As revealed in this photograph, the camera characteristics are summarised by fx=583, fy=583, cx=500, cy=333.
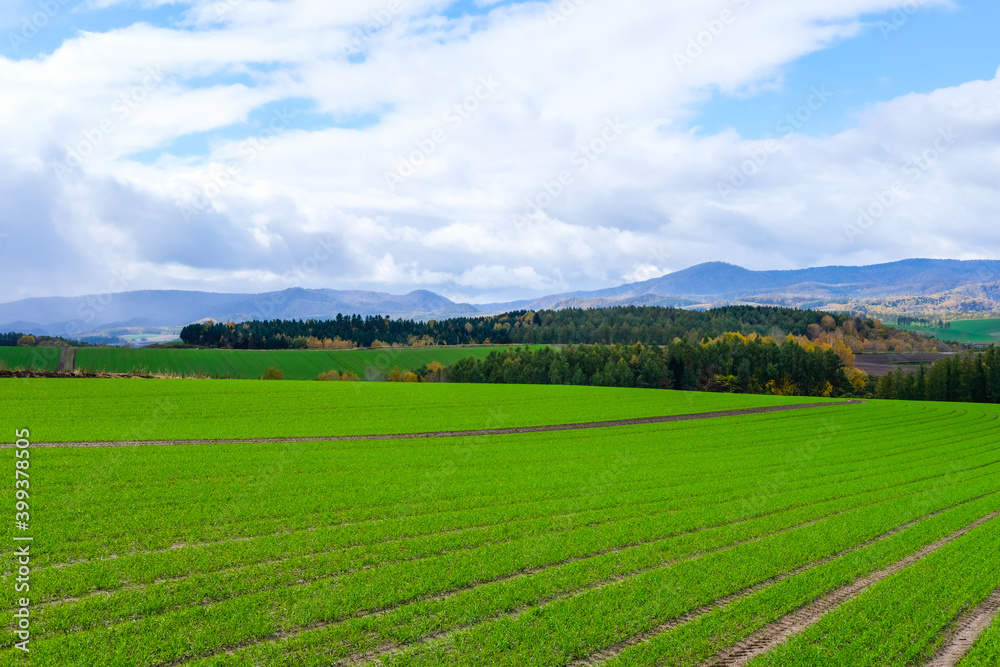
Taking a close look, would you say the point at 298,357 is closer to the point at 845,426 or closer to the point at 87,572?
the point at 845,426

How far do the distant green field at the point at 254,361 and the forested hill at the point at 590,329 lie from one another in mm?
24818

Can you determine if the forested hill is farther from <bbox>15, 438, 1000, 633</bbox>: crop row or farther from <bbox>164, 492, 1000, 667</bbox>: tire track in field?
<bbox>164, 492, 1000, 667</bbox>: tire track in field

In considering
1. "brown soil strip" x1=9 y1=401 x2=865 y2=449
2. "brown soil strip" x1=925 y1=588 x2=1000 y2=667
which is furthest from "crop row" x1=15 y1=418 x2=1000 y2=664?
"brown soil strip" x1=9 y1=401 x2=865 y2=449

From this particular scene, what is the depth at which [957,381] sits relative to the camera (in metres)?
97.8

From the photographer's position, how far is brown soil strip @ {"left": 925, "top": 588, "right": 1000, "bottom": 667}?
12461 millimetres

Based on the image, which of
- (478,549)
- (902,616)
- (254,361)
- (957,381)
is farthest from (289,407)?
(957,381)

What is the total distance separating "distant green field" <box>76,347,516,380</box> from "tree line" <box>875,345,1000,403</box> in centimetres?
8950

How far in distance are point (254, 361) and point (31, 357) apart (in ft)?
120

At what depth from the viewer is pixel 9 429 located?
3206 cm

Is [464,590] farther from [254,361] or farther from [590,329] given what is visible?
[590,329]

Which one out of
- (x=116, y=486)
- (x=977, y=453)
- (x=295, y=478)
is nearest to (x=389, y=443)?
(x=295, y=478)

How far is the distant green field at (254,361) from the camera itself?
104062 mm

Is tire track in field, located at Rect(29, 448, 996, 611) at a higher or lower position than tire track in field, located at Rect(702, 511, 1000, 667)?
higher

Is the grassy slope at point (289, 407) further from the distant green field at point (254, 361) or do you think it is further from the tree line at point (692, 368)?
the distant green field at point (254, 361)
